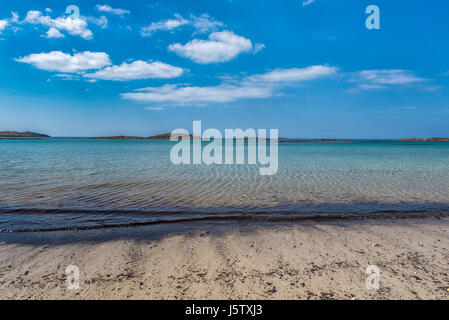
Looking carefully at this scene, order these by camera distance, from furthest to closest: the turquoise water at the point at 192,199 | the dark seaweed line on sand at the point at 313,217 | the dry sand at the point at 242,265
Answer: the turquoise water at the point at 192,199 < the dark seaweed line on sand at the point at 313,217 < the dry sand at the point at 242,265

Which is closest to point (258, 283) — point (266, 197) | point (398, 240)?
point (398, 240)

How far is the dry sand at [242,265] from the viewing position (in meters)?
3.84

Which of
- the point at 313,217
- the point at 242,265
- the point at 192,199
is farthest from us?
the point at 192,199

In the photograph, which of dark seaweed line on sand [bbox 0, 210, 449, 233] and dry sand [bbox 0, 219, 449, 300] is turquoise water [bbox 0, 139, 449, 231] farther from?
dry sand [bbox 0, 219, 449, 300]

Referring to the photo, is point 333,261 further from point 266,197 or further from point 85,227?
point 85,227

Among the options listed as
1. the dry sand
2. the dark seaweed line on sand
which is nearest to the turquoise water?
the dark seaweed line on sand

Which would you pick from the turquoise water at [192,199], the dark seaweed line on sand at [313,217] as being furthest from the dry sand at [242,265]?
the turquoise water at [192,199]

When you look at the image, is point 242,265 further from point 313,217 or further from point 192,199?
point 192,199

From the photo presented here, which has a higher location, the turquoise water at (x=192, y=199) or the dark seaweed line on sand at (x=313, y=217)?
the turquoise water at (x=192, y=199)

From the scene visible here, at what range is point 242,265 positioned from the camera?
470 cm

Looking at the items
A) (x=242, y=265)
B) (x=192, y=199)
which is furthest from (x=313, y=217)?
(x=192, y=199)

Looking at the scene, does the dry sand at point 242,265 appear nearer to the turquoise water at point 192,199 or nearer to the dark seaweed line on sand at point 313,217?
the dark seaweed line on sand at point 313,217
